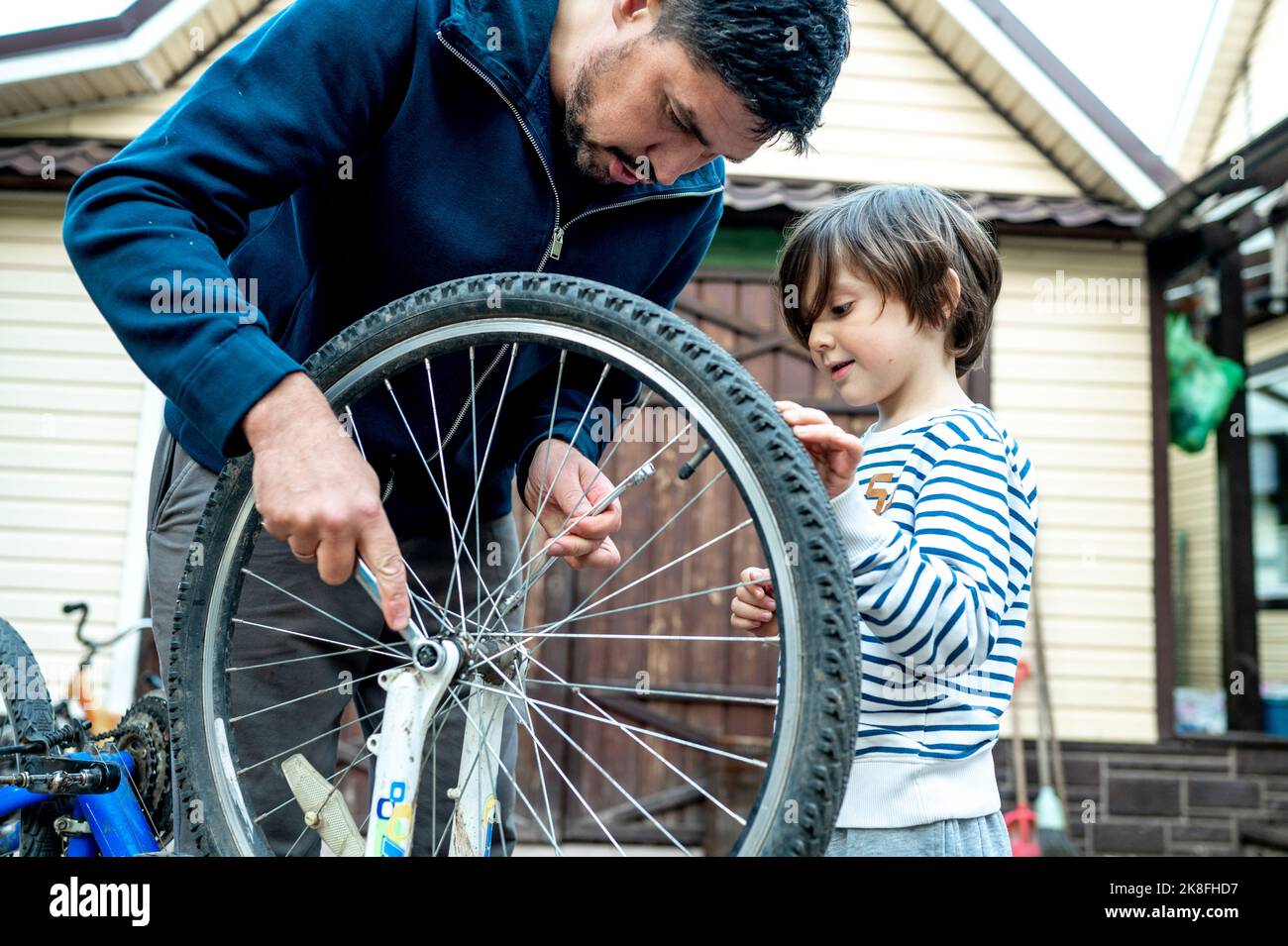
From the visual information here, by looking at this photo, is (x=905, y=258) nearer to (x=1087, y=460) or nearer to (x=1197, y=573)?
(x=1087, y=460)

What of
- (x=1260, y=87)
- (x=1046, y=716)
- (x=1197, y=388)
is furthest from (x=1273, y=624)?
(x=1046, y=716)

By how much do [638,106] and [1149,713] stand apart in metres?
3.97

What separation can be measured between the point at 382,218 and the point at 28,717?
31.2 inches

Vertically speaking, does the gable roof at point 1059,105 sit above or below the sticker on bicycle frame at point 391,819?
above

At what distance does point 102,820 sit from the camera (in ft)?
4.04

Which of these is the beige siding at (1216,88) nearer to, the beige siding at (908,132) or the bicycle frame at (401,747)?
the beige siding at (908,132)

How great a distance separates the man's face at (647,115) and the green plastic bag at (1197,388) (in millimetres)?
3895

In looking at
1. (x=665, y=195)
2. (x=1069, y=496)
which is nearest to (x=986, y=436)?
(x=665, y=195)

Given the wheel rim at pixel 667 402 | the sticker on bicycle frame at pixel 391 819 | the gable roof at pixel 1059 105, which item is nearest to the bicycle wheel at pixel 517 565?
the wheel rim at pixel 667 402

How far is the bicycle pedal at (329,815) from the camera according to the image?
40.1 inches

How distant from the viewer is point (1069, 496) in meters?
4.32

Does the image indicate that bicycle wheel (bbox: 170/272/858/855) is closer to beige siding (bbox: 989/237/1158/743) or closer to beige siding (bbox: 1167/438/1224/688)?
beige siding (bbox: 989/237/1158/743)

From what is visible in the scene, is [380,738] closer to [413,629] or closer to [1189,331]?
[413,629]

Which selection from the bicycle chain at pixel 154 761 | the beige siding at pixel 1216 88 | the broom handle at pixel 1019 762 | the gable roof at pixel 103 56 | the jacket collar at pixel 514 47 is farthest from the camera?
the beige siding at pixel 1216 88
